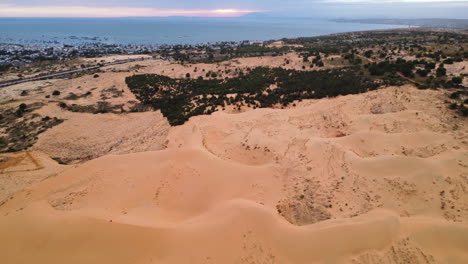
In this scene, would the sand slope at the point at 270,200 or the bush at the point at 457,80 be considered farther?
the bush at the point at 457,80

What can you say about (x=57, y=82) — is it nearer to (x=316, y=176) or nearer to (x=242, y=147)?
(x=242, y=147)

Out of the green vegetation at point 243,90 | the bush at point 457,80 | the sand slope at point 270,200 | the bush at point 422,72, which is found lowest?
the sand slope at point 270,200

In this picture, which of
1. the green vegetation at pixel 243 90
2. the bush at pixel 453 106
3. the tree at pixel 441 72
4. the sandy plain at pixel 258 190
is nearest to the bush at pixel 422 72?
the tree at pixel 441 72

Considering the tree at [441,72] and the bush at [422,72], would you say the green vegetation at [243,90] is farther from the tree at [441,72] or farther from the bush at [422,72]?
the tree at [441,72]

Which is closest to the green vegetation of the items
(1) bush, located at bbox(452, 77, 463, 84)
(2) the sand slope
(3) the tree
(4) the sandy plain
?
(4) the sandy plain

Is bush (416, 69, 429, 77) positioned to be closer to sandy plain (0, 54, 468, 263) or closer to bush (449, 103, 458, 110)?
sandy plain (0, 54, 468, 263)

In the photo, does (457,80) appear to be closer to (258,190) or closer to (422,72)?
(422,72)
